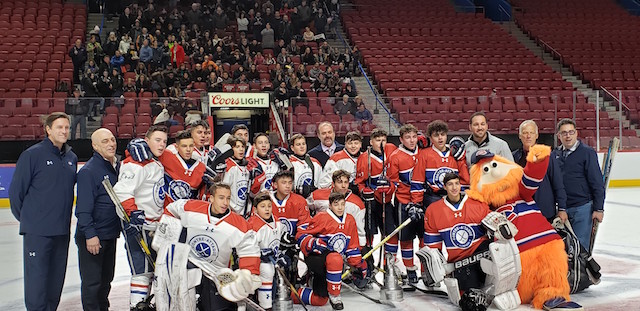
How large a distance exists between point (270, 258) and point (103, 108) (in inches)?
249

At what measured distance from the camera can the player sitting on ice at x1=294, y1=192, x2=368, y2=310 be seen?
441cm

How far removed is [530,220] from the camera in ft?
14.5

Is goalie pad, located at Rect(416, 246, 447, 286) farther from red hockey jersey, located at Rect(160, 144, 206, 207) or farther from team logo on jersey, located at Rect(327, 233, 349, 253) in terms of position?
red hockey jersey, located at Rect(160, 144, 206, 207)

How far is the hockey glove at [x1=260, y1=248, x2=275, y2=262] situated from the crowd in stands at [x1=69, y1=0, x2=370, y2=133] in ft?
20.0

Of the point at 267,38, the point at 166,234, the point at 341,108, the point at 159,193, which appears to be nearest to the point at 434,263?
the point at 166,234

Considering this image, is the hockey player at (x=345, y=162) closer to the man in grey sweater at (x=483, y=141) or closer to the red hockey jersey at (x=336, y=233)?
the red hockey jersey at (x=336, y=233)

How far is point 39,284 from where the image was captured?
3.78 m

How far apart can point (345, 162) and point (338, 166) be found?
76 millimetres

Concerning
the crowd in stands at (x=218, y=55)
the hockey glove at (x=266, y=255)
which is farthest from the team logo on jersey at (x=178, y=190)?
the crowd in stands at (x=218, y=55)

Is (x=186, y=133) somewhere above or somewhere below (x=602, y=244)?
above

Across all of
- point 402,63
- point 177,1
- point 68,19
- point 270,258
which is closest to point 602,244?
point 270,258

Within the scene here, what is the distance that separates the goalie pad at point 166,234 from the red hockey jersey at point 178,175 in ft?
1.75

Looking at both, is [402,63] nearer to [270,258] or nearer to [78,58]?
[78,58]

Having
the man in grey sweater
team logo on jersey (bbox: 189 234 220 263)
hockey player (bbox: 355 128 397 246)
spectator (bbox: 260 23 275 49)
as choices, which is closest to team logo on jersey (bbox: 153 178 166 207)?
team logo on jersey (bbox: 189 234 220 263)
